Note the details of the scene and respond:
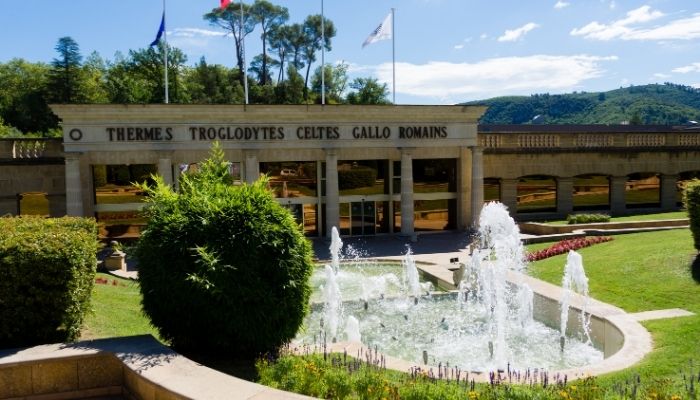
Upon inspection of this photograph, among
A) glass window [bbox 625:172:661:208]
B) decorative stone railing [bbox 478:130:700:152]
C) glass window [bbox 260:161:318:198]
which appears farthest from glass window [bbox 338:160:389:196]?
glass window [bbox 625:172:661:208]

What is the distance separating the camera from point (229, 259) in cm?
884

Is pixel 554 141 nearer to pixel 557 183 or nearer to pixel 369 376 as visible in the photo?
pixel 557 183

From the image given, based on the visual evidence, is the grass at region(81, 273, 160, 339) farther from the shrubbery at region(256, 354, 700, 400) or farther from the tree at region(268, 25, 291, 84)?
the tree at region(268, 25, 291, 84)

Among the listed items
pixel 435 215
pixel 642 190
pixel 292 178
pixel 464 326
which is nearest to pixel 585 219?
pixel 435 215

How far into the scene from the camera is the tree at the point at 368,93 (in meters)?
Result: 74.7

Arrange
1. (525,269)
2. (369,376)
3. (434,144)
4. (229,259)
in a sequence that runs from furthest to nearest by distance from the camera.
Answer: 1. (434,144)
2. (525,269)
3. (229,259)
4. (369,376)

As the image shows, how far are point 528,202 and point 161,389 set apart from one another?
34925 mm

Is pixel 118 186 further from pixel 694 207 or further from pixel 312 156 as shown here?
pixel 694 207

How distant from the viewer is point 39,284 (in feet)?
30.3

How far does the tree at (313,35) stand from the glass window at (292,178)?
4344cm

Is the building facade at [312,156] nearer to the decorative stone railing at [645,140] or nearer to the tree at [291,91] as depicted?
the decorative stone railing at [645,140]

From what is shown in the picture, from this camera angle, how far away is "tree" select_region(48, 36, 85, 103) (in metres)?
61.8

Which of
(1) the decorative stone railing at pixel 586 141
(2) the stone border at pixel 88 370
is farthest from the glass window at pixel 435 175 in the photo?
(2) the stone border at pixel 88 370

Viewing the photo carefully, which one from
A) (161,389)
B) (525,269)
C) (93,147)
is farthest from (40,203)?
(161,389)
